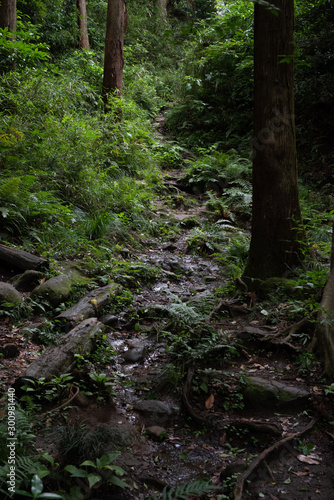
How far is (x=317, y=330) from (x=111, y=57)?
10.1 m

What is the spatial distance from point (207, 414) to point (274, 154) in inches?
127

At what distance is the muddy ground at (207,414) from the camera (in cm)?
265

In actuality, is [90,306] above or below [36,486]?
above

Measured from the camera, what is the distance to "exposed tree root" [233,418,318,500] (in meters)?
2.50

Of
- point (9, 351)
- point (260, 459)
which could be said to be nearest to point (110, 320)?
point (9, 351)

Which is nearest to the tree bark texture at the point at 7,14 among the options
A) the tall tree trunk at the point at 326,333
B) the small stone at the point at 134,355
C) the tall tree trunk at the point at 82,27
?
the tall tree trunk at the point at 82,27

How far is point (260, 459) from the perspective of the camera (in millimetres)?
2768


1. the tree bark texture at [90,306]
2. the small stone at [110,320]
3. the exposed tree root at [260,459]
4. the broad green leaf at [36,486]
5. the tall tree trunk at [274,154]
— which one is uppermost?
the tall tree trunk at [274,154]

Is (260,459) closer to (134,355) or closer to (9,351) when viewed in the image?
(134,355)

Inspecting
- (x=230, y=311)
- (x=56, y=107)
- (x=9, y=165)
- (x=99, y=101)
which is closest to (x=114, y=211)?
(x=9, y=165)

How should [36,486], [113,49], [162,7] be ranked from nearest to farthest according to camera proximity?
[36,486] → [113,49] → [162,7]

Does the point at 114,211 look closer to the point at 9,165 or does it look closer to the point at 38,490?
the point at 9,165

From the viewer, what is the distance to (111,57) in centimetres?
1089

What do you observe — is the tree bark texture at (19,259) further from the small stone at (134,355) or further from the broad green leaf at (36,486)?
the broad green leaf at (36,486)
